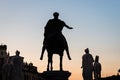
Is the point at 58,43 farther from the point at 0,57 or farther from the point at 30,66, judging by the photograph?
the point at 30,66

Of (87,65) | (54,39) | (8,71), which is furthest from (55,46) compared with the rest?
(8,71)

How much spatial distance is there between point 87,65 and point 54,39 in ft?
26.2

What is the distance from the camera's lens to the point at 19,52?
91.0 ft

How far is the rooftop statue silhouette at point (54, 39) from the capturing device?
20.6 metres

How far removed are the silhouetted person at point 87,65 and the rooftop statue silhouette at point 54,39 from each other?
7.13 metres

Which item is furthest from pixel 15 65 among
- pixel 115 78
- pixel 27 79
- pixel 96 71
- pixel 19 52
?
pixel 27 79

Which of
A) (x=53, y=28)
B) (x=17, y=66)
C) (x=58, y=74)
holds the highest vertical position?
(x=53, y=28)

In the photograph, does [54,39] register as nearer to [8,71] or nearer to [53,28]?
[53,28]

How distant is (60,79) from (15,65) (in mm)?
9731

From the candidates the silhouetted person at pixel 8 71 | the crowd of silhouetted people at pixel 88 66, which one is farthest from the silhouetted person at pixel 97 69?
the silhouetted person at pixel 8 71

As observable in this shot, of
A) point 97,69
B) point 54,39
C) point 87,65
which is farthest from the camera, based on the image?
point 97,69

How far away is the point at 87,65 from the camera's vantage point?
2817 centimetres

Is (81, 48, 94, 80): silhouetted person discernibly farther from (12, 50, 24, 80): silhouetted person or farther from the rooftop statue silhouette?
the rooftop statue silhouette

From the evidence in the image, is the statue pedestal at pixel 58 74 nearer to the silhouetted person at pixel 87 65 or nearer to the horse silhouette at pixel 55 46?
the horse silhouette at pixel 55 46
